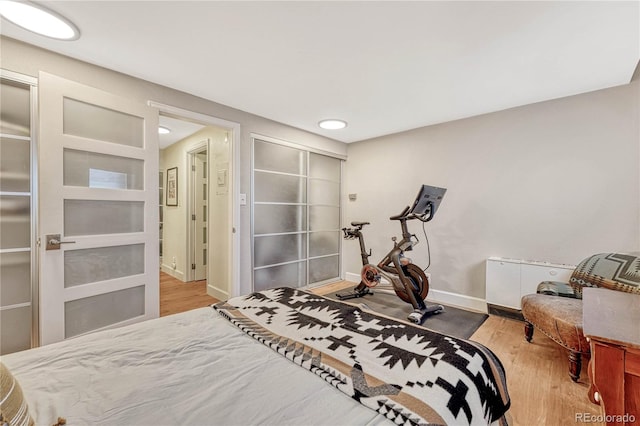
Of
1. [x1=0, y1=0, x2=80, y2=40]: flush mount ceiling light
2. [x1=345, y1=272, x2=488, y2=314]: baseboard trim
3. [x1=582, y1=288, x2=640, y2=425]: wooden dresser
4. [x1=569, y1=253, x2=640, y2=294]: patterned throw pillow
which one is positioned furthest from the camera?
[x1=345, y1=272, x2=488, y2=314]: baseboard trim

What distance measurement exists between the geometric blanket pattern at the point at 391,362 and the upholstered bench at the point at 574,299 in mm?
1161

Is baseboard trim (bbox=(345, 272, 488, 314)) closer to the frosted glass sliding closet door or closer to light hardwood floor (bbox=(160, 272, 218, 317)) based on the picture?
the frosted glass sliding closet door

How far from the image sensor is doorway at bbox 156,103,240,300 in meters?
3.13

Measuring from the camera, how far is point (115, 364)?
106 cm

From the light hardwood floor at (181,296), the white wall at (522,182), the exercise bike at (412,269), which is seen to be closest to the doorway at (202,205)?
the light hardwood floor at (181,296)

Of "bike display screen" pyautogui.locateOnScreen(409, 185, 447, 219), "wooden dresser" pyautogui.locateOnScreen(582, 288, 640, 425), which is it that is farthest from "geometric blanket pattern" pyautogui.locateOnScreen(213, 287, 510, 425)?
"bike display screen" pyautogui.locateOnScreen(409, 185, 447, 219)

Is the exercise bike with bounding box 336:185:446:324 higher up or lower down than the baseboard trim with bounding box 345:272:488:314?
higher up

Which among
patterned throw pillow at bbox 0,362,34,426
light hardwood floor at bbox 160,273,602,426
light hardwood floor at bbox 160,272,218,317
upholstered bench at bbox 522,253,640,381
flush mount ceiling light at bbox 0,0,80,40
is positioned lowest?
light hardwood floor at bbox 160,272,218,317

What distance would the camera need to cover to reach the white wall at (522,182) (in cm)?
253

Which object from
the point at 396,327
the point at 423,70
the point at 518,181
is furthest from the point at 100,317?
the point at 518,181

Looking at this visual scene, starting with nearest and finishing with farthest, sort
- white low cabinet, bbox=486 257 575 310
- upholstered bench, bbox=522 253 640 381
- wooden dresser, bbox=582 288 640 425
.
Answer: wooden dresser, bbox=582 288 640 425, upholstered bench, bbox=522 253 640 381, white low cabinet, bbox=486 257 575 310

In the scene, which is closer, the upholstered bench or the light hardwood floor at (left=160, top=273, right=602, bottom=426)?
the light hardwood floor at (left=160, top=273, right=602, bottom=426)

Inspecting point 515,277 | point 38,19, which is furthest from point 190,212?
point 515,277

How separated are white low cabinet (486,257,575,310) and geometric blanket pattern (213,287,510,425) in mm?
2117
